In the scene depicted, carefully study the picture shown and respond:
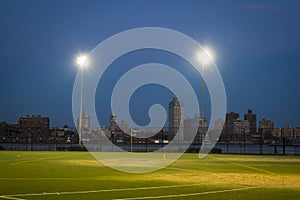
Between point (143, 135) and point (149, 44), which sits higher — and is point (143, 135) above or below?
below

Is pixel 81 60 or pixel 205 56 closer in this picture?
pixel 205 56

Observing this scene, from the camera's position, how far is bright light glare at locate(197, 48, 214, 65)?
122ft

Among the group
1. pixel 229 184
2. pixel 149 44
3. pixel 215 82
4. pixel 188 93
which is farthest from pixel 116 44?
pixel 229 184

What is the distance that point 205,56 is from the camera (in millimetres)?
37812

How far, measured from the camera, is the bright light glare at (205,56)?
3723 centimetres

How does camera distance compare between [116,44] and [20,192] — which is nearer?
[20,192]

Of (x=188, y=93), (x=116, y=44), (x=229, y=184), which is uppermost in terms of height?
(x=116, y=44)

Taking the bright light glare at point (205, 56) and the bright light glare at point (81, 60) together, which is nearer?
the bright light glare at point (205, 56)

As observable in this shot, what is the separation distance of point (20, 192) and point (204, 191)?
459cm

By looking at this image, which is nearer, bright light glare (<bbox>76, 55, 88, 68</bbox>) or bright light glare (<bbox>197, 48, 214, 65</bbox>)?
bright light glare (<bbox>197, 48, 214, 65</bbox>)

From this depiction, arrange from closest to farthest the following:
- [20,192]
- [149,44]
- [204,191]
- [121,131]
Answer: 1. [20,192]
2. [204,191]
3. [149,44]
4. [121,131]

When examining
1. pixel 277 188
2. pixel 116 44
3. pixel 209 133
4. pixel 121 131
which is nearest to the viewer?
pixel 277 188

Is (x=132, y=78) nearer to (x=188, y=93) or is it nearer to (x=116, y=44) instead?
(x=116, y=44)

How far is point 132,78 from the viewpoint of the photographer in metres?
41.1
